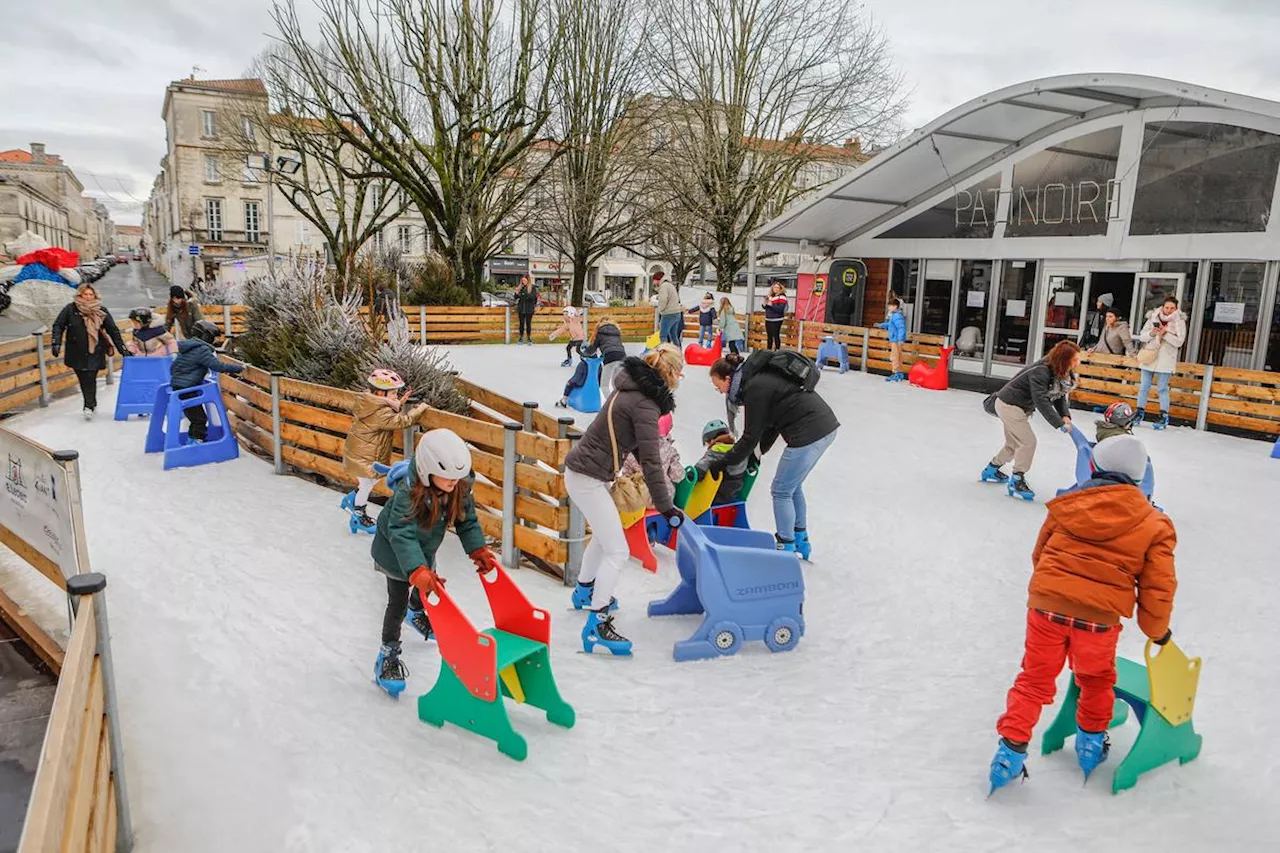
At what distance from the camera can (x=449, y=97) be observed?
75.1 ft

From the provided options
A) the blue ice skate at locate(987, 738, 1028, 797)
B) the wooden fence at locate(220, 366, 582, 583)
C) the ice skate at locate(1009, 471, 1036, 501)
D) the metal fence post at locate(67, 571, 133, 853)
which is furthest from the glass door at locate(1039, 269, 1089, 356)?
the metal fence post at locate(67, 571, 133, 853)

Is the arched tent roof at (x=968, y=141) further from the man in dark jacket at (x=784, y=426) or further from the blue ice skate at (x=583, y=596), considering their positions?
the blue ice skate at (x=583, y=596)

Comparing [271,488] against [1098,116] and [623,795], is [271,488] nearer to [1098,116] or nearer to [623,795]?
[623,795]

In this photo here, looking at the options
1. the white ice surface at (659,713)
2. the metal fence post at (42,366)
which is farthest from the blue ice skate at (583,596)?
the metal fence post at (42,366)

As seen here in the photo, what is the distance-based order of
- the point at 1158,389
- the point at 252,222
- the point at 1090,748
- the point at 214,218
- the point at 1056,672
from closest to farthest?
1. the point at 1056,672
2. the point at 1090,748
3. the point at 1158,389
4. the point at 214,218
5. the point at 252,222

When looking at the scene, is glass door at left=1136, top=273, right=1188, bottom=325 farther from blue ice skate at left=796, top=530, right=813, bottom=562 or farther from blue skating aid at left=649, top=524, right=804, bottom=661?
blue skating aid at left=649, top=524, right=804, bottom=661

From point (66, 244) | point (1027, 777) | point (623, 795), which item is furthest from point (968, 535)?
point (66, 244)

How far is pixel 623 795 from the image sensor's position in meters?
3.59

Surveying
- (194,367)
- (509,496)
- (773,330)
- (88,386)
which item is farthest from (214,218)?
(509,496)

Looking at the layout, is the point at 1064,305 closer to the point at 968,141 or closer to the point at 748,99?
the point at 968,141

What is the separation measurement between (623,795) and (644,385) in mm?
2145

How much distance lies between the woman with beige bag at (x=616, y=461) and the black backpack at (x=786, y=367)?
46.2 inches

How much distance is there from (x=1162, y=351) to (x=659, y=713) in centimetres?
1071

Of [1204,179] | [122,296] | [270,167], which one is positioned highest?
[270,167]
